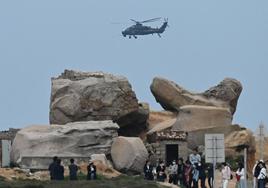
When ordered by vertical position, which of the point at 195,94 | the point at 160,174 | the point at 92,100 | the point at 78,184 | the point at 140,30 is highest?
the point at 140,30

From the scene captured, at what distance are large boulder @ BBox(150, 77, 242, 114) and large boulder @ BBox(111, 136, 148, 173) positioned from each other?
369 inches

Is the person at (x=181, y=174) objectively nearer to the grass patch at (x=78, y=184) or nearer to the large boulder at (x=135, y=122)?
the grass patch at (x=78, y=184)

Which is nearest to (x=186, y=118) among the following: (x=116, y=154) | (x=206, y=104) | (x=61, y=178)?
(x=206, y=104)

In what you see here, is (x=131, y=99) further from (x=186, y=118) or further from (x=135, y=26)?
(x=135, y=26)

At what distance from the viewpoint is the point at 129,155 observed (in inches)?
2111

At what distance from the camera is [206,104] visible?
202 feet

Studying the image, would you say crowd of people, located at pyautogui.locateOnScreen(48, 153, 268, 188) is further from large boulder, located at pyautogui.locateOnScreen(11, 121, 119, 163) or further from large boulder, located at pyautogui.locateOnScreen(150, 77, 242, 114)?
large boulder, located at pyautogui.locateOnScreen(150, 77, 242, 114)

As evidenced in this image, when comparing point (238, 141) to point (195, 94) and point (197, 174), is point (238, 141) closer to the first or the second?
point (195, 94)

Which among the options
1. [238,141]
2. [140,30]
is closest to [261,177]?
[238,141]

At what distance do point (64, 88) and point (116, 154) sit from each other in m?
6.27

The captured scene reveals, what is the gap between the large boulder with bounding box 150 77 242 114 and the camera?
62656 mm

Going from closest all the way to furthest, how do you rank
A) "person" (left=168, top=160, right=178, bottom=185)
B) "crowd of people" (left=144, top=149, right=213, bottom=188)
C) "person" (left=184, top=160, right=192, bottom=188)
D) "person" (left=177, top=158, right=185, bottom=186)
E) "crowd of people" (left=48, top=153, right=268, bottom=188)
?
1. "crowd of people" (left=48, top=153, right=268, bottom=188)
2. "crowd of people" (left=144, top=149, right=213, bottom=188)
3. "person" (left=184, top=160, right=192, bottom=188)
4. "person" (left=177, top=158, right=185, bottom=186)
5. "person" (left=168, top=160, right=178, bottom=185)

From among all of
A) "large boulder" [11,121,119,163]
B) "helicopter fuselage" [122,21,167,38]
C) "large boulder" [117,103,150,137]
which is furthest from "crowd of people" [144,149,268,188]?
"helicopter fuselage" [122,21,167,38]

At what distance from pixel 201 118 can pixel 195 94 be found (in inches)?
176
